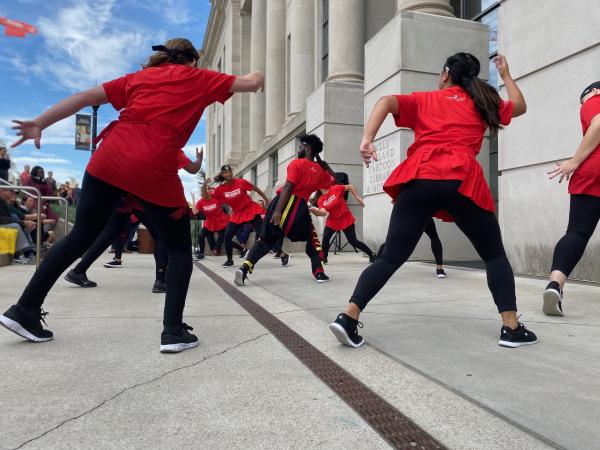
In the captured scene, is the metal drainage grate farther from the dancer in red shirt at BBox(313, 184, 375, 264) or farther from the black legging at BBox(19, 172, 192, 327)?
the dancer in red shirt at BBox(313, 184, 375, 264)

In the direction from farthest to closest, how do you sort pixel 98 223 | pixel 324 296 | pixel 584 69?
pixel 584 69 → pixel 324 296 → pixel 98 223

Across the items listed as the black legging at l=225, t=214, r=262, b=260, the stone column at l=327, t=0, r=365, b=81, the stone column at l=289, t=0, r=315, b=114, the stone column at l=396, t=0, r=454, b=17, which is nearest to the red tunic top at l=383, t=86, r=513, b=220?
the black legging at l=225, t=214, r=262, b=260

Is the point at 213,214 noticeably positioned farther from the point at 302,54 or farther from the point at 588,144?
the point at 302,54

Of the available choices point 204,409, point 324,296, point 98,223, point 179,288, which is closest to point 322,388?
point 204,409

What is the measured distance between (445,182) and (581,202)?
1.78 m

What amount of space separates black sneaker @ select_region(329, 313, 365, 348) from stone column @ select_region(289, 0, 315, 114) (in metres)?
15.4

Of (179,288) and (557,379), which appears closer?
(557,379)

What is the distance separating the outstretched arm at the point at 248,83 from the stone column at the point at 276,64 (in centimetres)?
1872

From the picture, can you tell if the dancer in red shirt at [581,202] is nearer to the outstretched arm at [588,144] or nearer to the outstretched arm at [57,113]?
the outstretched arm at [588,144]

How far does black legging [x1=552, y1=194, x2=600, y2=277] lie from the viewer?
383 cm

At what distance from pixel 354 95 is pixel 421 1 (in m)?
3.77

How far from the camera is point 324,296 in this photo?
490 cm

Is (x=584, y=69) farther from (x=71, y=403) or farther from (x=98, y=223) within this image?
(x=71, y=403)

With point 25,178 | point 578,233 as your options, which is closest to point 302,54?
point 25,178
